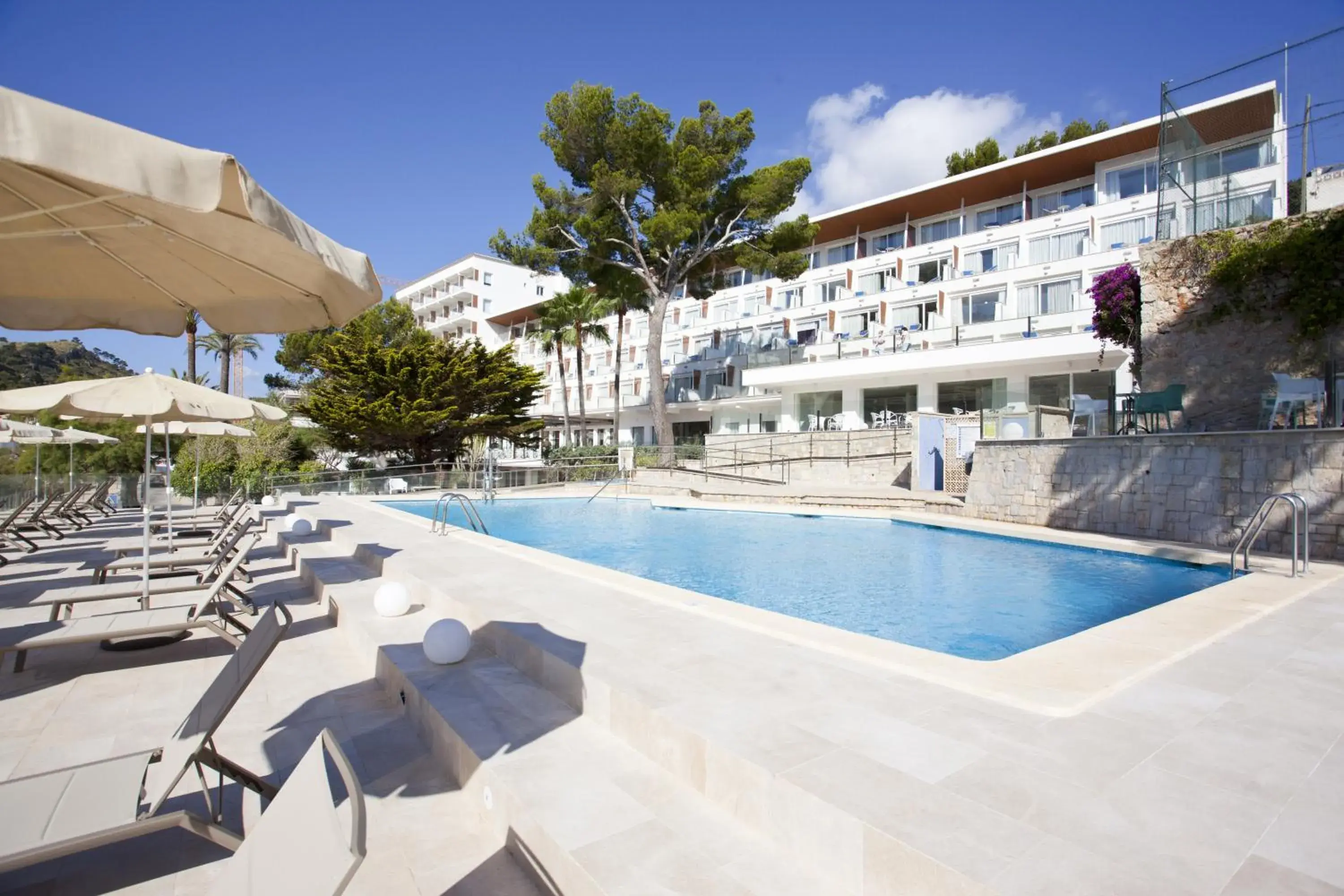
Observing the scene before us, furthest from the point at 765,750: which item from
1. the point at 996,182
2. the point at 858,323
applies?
the point at 996,182

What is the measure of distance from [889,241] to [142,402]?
3198 centimetres

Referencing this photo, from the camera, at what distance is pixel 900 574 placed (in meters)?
10.3

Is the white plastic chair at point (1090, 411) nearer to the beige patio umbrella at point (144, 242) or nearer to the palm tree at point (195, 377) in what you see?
the beige patio umbrella at point (144, 242)

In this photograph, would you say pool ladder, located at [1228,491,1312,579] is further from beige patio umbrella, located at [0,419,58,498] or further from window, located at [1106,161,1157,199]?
window, located at [1106,161,1157,199]

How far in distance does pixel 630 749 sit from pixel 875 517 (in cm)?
1384

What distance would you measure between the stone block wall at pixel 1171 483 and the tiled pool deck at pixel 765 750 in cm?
487

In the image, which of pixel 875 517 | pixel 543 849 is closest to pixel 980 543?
pixel 875 517

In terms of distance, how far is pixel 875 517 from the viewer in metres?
16.3

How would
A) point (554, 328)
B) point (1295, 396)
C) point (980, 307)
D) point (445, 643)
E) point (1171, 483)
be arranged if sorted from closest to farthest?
1. point (445, 643)
2. point (1295, 396)
3. point (1171, 483)
4. point (980, 307)
5. point (554, 328)

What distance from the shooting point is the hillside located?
46562 millimetres

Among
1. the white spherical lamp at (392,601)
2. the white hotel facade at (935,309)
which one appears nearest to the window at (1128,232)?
the white hotel facade at (935,309)

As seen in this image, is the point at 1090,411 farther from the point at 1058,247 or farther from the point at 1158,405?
the point at 1058,247

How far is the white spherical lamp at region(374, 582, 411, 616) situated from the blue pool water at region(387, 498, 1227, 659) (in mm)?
4494

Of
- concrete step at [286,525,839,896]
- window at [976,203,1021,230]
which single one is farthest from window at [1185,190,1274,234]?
window at [976,203,1021,230]
